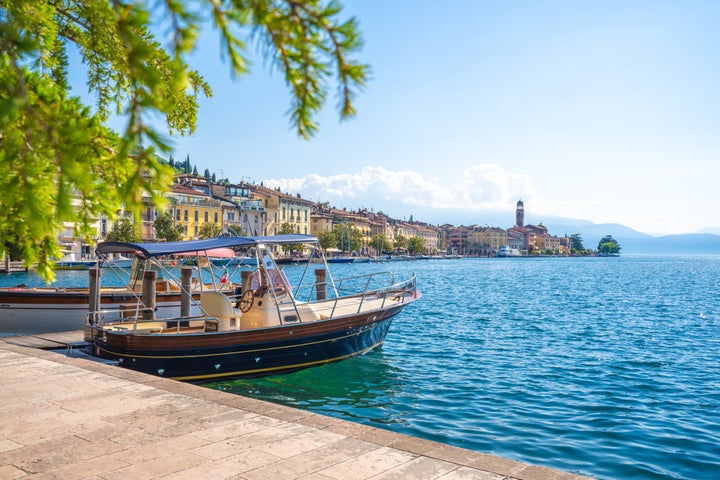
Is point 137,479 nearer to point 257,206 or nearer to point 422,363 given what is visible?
point 422,363

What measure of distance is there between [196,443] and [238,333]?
7226 mm

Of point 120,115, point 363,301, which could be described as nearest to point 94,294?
point 363,301

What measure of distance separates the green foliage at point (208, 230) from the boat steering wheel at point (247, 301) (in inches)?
3204

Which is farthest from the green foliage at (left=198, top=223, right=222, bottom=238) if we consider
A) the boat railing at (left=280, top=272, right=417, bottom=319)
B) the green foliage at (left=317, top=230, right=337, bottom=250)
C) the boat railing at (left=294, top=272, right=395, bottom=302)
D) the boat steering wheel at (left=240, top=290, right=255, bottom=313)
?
the boat steering wheel at (left=240, top=290, right=255, bottom=313)

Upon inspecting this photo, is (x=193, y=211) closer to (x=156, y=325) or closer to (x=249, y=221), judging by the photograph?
(x=249, y=221)

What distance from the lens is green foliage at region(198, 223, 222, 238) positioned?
95613 millimetres

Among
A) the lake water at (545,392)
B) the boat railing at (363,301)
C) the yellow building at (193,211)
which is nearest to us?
the lake water at (545,392)

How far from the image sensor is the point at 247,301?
14.8 m

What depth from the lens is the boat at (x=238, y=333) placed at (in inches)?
514

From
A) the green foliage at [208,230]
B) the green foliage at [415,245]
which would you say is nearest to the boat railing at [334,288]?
the green foliage at [208,230]

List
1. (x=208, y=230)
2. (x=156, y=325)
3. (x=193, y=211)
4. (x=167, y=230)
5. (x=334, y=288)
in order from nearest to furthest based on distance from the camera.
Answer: (x=156, y=325)
(x=334, y=288)
(x=167, y=230)
(x=208, y=230)
(x=193, y=211)

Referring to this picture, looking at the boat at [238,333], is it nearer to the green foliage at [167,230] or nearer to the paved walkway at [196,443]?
the paved walkway at [196,443]

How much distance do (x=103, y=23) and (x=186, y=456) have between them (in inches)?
155

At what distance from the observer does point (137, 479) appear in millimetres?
5352
